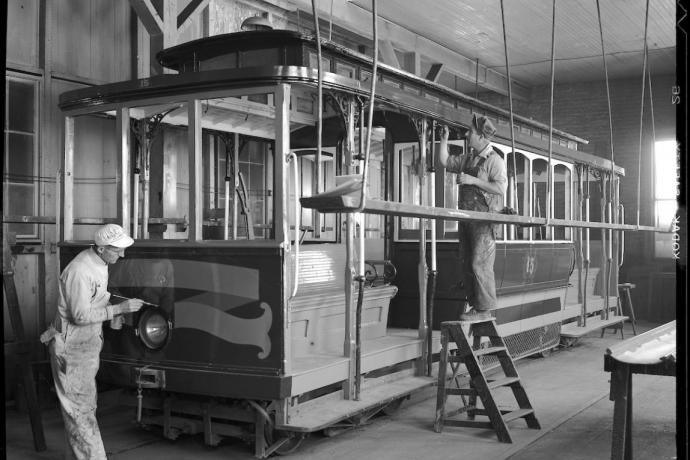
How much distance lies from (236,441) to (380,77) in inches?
141

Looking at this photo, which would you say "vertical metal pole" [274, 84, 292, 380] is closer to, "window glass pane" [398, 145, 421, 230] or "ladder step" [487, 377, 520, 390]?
"ladder step" [487, 377, 520, 390]

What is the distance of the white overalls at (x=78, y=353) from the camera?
193 inches

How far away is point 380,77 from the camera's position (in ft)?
23.6

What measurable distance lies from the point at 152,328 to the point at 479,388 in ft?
8.59

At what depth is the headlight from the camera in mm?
5637

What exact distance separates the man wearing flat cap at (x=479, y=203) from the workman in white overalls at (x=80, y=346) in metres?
3.39

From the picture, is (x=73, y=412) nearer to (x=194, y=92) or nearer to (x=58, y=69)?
(x=194, y=92)

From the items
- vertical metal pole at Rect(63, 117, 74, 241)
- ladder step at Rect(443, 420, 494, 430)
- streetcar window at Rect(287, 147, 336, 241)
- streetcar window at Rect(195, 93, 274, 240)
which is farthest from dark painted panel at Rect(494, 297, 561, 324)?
vertical metal pole at Rect(63, 117, 74, 241)

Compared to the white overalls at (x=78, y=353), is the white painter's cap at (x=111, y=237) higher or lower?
higher

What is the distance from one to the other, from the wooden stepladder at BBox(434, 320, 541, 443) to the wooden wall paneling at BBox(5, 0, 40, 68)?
4720 millimetres

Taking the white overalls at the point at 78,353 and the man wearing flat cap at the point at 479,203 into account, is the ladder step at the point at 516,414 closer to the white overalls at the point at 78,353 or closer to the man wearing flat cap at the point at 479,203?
the man wearing flat cap at the point at 479,203

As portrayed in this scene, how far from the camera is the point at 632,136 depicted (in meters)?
16.7

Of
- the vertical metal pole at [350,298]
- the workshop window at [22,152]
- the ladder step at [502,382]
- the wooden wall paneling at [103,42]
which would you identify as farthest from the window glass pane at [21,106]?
the ladder step at [502,382]

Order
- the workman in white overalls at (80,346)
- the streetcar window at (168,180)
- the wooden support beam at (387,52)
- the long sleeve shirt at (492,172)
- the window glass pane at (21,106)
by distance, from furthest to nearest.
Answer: the wooden support beam at (387,52), the window glass pane at (21,106), the streetcar window at (168,180), the long sleeve shirt at (492,172), the workman in white overalls at (80,346)
